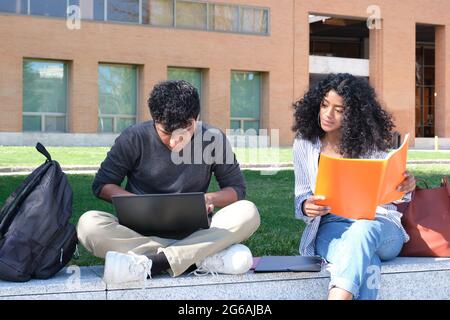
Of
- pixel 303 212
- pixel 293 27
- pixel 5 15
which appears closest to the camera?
pixel 303 212

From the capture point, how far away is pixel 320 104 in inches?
155

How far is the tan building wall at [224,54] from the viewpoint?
2527 centimetres

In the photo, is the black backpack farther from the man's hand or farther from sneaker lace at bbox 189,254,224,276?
sneaker lace at bbox 189,254,224,276

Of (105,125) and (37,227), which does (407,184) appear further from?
(105,125)

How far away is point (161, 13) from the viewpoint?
27.8 metres

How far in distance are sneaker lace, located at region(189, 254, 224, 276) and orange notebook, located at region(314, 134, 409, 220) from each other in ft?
1.98

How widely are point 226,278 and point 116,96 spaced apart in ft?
81.6

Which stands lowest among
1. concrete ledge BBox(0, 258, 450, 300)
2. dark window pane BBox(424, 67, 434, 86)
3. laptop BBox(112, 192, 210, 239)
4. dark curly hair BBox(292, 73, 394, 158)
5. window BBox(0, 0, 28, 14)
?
concrete ledge BBox(0, 258, 450, 300)

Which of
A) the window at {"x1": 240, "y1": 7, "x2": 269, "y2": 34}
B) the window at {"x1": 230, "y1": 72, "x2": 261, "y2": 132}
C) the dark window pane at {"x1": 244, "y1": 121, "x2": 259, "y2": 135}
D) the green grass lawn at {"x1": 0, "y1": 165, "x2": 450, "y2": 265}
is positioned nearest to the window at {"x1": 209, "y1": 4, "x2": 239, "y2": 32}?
the window at {"x1": 240, "y1": 7, "x2": 269, "y2": 34}

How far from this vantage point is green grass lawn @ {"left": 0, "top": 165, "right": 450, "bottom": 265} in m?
4.95

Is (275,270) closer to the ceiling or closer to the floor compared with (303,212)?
closer to the floor

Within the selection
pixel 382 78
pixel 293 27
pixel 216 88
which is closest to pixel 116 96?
pixel 216 88

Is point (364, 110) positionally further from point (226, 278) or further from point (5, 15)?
point (5, 15)
